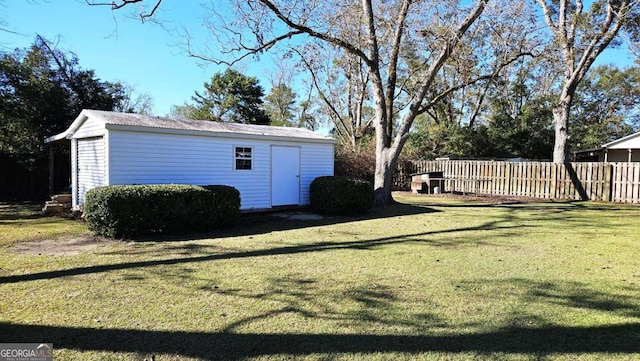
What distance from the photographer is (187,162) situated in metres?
9.61

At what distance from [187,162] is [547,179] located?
14.7m

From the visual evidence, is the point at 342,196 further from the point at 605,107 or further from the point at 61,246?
the point at 605,107

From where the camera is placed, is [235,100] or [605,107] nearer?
[235,100]

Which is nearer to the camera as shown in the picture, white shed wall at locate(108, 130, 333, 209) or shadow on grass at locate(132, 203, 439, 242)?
shadow on grass at locate(132, 203, 439, 242)

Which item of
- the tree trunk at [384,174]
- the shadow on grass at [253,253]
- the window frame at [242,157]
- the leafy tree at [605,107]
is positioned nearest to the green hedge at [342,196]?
the tree trunk at [384,174]

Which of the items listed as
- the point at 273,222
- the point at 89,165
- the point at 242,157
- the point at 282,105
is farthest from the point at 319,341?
the point at 282,105

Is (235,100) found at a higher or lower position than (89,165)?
higher

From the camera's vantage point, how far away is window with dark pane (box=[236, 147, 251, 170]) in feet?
34.7

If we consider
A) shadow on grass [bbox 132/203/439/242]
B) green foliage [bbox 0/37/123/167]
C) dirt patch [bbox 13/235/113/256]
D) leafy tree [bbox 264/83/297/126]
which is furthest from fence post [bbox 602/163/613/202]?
leafy tree [bbox 264/83/297/126]

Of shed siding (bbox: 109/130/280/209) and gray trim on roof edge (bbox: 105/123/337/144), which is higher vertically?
gray trim on roof edge (bbox: 105/123/337/144)

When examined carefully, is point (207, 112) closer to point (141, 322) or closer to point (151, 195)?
point (151, 195)

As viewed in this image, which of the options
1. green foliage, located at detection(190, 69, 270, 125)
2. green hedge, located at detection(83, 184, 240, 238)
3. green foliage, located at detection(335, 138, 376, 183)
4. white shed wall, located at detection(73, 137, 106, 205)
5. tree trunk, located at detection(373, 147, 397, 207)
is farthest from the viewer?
green foliage, located at detection(190, 69, 270, 125)

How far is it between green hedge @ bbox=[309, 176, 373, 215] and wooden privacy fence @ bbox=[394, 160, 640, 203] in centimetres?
862

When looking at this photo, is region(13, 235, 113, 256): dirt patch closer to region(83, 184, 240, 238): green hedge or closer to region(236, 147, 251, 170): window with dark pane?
region(83, 184, 240, 238): green hedge
